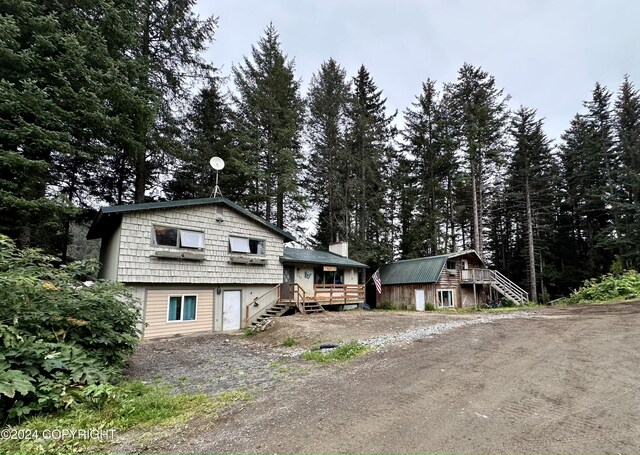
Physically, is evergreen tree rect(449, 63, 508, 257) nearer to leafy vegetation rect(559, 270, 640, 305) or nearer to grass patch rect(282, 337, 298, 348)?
leafy vegetation rect(559, 270, 640, 305)

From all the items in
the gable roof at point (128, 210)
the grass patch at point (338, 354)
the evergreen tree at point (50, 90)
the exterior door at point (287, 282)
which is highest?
the evergreen tree at point (50, 90)

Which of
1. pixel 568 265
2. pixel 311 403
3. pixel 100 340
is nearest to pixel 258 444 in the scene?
pixel 311 403

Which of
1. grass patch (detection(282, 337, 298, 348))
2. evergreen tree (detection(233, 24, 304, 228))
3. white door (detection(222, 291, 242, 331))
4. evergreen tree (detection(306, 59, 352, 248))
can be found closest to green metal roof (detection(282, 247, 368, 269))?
white door (detection(222, 291, 242, 331))

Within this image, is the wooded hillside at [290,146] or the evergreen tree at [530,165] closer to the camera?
the wooded hillside at [290,146]

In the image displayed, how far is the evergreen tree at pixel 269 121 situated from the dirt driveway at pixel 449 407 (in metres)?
14.9

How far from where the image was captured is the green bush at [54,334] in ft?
12.9

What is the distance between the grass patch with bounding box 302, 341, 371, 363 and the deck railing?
8555mm

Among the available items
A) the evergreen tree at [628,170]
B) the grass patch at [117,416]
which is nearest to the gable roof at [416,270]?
the evergreen tree at [628,170]

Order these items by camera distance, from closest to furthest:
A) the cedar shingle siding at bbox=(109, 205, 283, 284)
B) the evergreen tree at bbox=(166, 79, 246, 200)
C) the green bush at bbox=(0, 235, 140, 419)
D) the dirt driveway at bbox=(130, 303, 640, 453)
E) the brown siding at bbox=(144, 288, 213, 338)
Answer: the dirt driveway at bbox=(130, 303, 640, 453) → the green bush at bbox=(0, 235, 140, 419) → the cedar shingle siding at bbox=(109, 205, 283, 284) → the brown siding at bbox=(144, 288, 213, 338) → the evergreen tree at bbox=(166, 79, 246, 200)

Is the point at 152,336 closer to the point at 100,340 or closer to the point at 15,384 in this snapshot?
the point at 100,340

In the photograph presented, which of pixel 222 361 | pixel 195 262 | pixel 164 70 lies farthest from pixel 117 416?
pixel 164 70

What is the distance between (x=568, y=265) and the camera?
29.2 metres

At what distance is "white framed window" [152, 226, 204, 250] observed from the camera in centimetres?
1169

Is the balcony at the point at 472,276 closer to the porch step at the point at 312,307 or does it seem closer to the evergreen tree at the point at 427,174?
the evergreen tree at the point at 427,174
